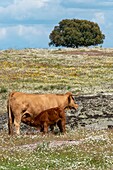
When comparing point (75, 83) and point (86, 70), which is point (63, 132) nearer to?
point (75, 83)

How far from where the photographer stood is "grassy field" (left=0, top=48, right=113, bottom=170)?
1733 centimetres

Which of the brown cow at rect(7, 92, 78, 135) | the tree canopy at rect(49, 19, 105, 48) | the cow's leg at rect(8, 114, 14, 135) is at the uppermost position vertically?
the tree canopy at rect(49, 19, 105, 48)

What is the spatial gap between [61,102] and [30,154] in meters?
7.88

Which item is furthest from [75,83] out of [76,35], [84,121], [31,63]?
[76,35]

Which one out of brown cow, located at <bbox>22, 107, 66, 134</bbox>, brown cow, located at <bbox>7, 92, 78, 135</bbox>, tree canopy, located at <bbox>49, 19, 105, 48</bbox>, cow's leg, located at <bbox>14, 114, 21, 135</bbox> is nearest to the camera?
brown cow, located at <bbox>22, 107, 66, 134</bbox>

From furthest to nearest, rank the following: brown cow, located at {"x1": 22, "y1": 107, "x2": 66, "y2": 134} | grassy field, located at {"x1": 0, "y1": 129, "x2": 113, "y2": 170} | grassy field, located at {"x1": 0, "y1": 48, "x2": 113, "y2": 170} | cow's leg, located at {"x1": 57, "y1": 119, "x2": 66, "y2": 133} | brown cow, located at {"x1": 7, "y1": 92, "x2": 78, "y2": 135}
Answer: brown cow, located at {"x1": 7, "y1": 92, "x2": 78, "y2": 135} → cow's leg, located at {"x1": 57, "y1": 119, "x2": 66, "y2": 133} → brown cow, located at {"x1": 22, "y1": 107, "x2": 66, "y2": 134} → grassy field, located at {"x1": 0, "y1": 48, "x2": 113, "y2": 170} → grassy field, located at {"x1": 0, "y1": 129, "x2": 113, "y2": 170}

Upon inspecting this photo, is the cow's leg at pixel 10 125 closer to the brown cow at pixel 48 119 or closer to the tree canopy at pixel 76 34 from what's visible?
the brown cow at pixel 48 119

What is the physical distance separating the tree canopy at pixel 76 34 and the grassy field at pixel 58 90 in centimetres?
4172

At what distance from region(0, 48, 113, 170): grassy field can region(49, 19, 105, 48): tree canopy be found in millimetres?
41719

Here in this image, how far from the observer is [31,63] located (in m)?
76.5

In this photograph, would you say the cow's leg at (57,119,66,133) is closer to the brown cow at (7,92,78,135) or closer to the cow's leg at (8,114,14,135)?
the brown cow at (7,92,78,135)

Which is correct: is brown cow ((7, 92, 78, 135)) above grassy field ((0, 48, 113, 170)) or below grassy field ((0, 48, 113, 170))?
above

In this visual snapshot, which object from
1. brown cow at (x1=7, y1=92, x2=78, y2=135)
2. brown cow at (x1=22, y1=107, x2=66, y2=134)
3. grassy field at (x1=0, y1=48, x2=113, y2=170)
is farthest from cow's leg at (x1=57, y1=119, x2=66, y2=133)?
brown cow at (x1=7, y1=92, x2=78, y2=135)

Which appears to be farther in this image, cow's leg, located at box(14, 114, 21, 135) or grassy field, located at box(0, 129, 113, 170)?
cow's leg, located at box(14, 114, 21, 135)
